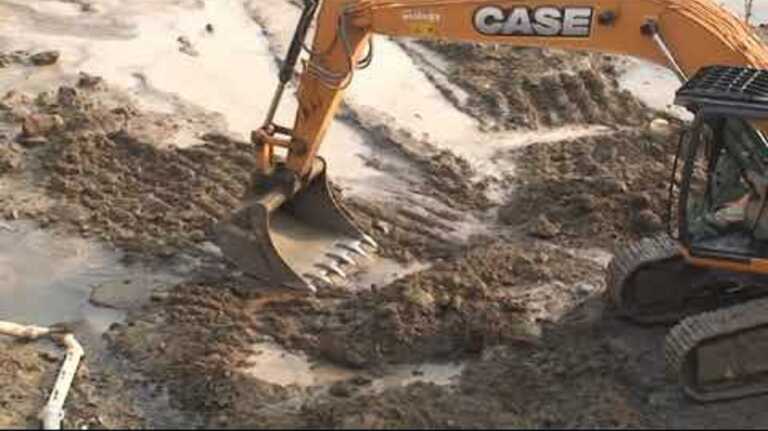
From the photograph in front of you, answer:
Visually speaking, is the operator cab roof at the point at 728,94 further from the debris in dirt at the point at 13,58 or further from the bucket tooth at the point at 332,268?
the debris in dirt at the point at 13,58

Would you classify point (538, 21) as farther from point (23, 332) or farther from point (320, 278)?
point (23, 332)

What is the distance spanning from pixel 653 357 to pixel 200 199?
12.9 feet

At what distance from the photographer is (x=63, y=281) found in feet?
29.1

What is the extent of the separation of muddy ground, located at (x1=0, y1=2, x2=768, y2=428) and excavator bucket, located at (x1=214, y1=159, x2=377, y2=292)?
0.16m

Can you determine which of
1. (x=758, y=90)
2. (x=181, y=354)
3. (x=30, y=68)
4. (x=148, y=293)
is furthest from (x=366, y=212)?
(x=30, y=68)

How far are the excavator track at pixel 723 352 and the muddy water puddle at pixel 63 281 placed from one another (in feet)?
11.9

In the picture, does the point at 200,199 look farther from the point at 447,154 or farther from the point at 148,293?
the point at 447,154

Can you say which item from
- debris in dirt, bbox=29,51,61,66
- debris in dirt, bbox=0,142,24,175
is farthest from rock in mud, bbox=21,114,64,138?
debris in dirt, bbox=29,51,61,66

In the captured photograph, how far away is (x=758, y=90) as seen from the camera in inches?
273

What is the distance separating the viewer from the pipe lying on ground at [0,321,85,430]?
6820 millimetres

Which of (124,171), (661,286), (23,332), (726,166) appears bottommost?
(124,171)

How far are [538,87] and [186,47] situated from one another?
3.77 meters

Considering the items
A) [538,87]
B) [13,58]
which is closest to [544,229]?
[538,87]

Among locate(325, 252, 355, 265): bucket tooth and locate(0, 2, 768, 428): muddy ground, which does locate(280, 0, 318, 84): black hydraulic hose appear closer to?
locate(325, 252, 355, 265): bucket tooth
